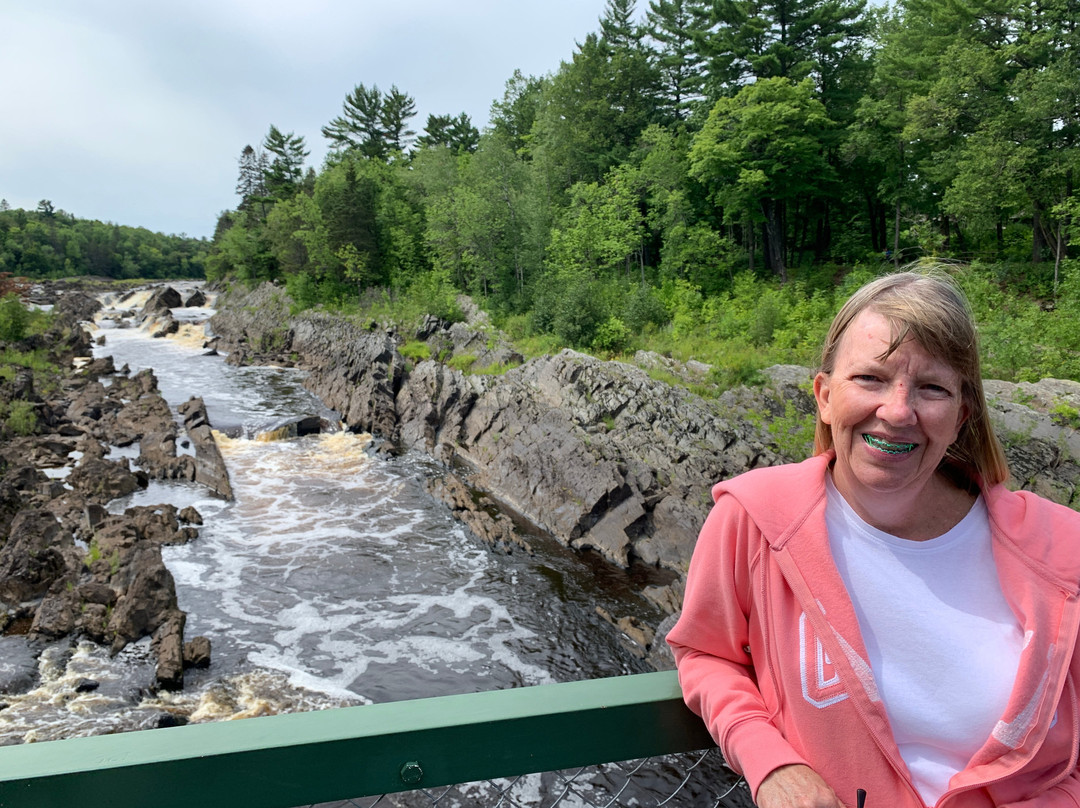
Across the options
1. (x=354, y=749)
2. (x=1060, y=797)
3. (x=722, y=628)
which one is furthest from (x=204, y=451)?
(x=1060, y=797)

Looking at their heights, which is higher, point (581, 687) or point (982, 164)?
point (982, 164)

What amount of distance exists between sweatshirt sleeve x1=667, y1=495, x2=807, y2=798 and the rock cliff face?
10.4 meters

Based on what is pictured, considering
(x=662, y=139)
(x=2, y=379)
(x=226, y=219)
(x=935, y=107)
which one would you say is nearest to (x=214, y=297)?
(x=226, y=219)

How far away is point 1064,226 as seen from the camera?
16312 millimetres

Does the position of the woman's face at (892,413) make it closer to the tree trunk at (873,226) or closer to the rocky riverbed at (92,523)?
the rocky riverbed at (92,523)

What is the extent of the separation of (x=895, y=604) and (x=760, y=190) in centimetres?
2408

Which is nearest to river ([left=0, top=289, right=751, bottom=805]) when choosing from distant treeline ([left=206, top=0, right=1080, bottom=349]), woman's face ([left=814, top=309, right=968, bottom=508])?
woman's face ([left=814, top=309, right=968, bottom=508])

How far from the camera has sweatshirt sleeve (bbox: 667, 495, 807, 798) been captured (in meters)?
1.42

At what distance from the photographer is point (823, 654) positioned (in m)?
1.41

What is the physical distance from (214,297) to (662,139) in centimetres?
4474

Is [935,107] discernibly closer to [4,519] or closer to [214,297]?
[4,519]

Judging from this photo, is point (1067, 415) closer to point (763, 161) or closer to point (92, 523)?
point (763, 161)

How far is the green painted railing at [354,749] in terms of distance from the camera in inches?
47.7

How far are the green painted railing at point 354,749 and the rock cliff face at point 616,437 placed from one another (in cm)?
1049
